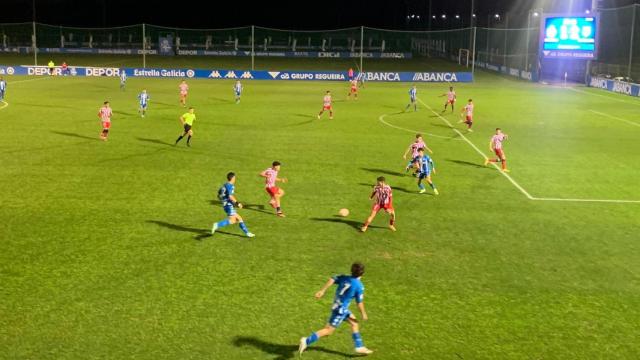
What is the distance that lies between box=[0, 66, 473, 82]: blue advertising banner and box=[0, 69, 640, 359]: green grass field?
42.6 metres

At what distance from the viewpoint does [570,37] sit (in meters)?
65.2

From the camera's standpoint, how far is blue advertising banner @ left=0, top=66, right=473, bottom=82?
75.5 meters

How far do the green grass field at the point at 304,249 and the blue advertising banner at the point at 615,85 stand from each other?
3081cm

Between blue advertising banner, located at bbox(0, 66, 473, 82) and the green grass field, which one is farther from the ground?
blue advertising banner, located at bbox(0, 66, 473, 82)

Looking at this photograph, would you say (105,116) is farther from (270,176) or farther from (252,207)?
(270,176)

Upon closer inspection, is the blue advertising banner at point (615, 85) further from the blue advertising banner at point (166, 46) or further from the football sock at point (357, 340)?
the blue advertising banner at point (166, 46)

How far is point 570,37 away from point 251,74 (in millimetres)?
36270

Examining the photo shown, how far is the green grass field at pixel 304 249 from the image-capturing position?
1098 cm

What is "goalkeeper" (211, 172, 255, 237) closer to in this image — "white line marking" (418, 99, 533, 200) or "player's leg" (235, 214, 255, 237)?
"player's leg" (235, 214, 255, 237)

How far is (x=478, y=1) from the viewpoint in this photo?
424ft

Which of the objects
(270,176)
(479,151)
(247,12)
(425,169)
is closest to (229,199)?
(270,176)

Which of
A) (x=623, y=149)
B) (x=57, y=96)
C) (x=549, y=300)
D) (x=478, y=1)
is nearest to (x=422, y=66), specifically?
(x=478, y=1)

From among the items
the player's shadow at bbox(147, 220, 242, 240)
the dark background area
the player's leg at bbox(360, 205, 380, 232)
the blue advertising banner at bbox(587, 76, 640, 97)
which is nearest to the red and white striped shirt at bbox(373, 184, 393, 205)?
the player's leg at bbox(360, 205, 380, 232)

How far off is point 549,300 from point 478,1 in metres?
126
